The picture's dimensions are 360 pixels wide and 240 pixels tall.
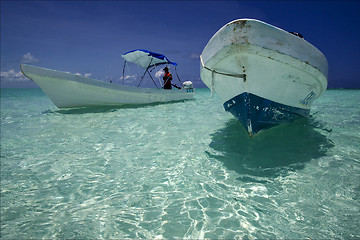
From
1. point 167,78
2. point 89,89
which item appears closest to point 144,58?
point 167,78

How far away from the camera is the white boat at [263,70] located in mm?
3352

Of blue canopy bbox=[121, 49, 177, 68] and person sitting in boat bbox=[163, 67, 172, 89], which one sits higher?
blue canopy bbox=[121, 49, 177, 68]

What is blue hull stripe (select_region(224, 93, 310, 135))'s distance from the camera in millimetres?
4148

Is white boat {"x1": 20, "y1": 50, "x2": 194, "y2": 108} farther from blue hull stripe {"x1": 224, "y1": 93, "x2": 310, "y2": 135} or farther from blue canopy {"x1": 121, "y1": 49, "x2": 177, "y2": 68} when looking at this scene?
blue hull stripe {"x1": 224, "y1": 93, "x2": 310, "y2": 135}

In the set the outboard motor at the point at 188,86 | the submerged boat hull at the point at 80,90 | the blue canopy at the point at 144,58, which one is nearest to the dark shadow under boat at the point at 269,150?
the submerged boat hull at the point at 80,90

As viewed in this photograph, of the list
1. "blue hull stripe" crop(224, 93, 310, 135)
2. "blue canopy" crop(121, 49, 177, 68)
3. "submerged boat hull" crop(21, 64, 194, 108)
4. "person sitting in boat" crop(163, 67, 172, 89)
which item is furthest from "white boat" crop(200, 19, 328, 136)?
"person sitting in boat" crop(163, 67, 172, 89)

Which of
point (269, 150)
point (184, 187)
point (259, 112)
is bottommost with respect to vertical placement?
point (184, 187)

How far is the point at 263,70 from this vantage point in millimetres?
3727

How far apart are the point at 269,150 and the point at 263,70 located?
5.48ft

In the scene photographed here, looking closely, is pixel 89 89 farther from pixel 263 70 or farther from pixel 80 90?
pixel 263 70

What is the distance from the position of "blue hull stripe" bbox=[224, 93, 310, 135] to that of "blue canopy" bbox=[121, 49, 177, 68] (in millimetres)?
8557

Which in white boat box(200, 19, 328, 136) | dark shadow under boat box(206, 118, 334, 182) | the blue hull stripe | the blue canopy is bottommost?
dark shadow under boat box(206, 118, 334, 182)

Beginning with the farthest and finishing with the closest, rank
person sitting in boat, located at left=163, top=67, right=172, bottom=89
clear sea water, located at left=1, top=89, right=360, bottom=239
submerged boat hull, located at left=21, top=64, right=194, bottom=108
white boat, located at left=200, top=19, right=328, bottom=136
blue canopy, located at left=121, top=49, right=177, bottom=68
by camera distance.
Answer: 1. person sitting in boat, located at left=163, top=67, right=172, bottom=89
2. blue canopy, located at left=121, top=49, right=177, bottom=68
3. submerged boat hull, located at left=21, top=64, right=194, bottom=108
4. white boat, located at left=200, top=19, right=328, bottom=136
5. clear sea water, located at left=1, top=89, right=360, bottom=239

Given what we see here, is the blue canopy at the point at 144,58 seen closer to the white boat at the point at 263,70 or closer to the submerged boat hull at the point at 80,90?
the submerged boat hull at the point at 80,90
